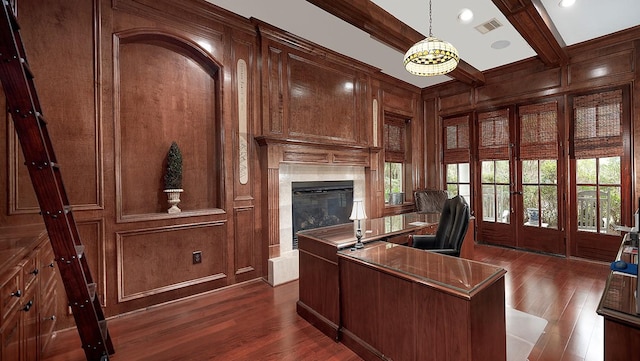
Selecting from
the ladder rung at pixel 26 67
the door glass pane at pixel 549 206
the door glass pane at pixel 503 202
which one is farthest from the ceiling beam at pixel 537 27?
the ladder rung at pixel 26 67

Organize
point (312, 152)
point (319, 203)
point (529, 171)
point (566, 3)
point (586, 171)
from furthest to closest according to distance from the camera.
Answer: point (529, 171) → point (319, 203) → point (586, 171) → point (312, 152) → point (566, 3)

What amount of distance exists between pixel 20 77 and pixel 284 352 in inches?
88.2

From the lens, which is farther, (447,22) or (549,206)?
(549,206)

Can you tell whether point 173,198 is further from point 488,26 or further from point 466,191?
point 466,191

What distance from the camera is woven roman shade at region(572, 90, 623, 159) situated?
12.5 ft

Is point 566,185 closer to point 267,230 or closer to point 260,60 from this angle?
point 267,230

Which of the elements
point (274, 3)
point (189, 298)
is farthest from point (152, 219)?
point (274, 3)

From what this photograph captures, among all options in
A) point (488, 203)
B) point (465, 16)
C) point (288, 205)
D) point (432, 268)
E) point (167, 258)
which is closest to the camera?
point (432, 268)

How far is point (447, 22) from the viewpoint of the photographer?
10.6ft

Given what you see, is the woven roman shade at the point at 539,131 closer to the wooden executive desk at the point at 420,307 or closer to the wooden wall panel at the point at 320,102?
the wooden wall panel at the point at 320,102

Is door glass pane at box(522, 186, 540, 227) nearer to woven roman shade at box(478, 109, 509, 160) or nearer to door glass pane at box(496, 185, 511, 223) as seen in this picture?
door glass pane at box(496, 185, 511, 223)

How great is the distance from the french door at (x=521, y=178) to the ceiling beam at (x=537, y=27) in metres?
0.81

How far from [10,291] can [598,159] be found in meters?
6.13

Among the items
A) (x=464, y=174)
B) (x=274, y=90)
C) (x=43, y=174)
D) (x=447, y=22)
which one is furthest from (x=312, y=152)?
(x=464, y=174)
